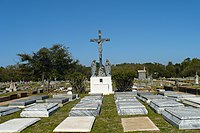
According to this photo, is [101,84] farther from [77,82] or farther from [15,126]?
[15,126]

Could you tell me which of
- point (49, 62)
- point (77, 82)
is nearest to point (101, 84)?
point (77, 82)

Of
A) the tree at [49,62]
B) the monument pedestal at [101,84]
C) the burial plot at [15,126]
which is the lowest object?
the burial plot at [15,126]

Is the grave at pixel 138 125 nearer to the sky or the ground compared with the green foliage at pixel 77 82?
nearer to the ground

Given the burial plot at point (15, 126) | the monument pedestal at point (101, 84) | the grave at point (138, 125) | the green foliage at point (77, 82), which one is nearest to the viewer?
the grave at point (138, 125)

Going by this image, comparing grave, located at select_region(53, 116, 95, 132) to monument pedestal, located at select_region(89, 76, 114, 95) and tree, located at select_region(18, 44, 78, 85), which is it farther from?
tree, located at select_region(18, 44, 78, 85)

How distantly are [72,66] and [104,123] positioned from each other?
89.6 ft

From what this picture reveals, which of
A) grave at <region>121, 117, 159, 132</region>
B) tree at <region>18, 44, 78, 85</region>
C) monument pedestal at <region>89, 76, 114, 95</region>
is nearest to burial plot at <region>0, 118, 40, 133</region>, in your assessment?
grave at <region>121, 117, 159, 132</region>

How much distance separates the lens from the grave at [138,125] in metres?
6.83

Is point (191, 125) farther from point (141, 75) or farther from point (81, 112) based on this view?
point (141, 75)

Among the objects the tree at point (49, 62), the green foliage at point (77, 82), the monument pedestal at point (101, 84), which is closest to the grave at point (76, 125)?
Answer: the monument pedestal at point (101, 84)

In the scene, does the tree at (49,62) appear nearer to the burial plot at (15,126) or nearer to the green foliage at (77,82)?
the green foliage at (77,82)

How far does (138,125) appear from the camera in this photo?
24.1ft

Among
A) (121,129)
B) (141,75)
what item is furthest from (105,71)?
(141,75)

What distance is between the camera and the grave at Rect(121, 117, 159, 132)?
683 centimetres
